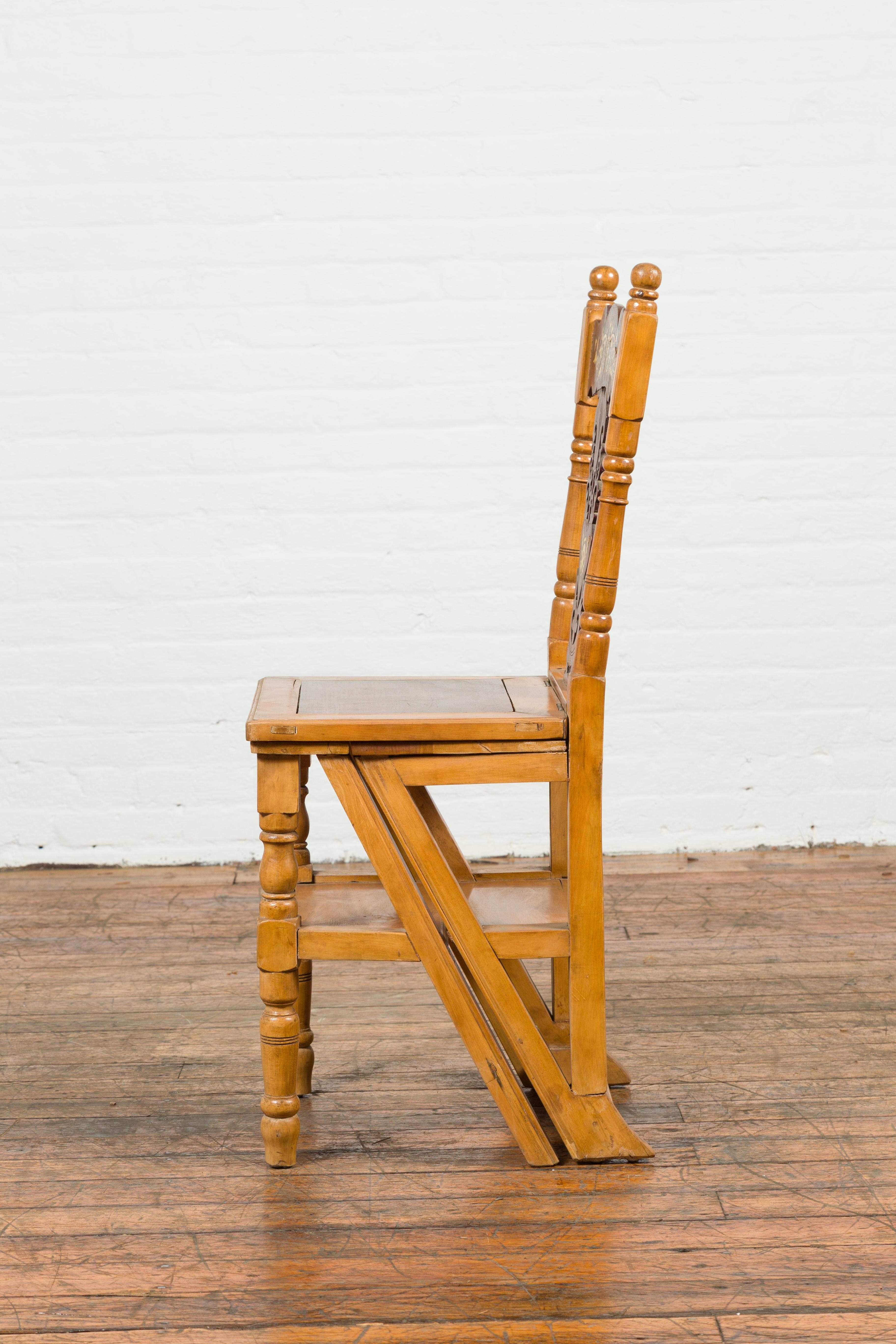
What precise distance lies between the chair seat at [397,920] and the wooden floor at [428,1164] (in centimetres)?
32

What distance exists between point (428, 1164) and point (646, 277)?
1248 millimetres

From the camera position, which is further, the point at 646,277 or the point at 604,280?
the point at 604,280

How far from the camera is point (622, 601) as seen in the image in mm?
3385

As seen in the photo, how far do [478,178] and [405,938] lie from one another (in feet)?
7.08

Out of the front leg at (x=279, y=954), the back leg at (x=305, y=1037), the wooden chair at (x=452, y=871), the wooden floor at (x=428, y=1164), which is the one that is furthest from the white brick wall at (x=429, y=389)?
the front leg at (x=279, y=954)

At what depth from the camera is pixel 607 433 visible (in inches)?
67.2

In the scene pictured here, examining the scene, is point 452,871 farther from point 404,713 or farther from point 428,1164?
point 428,1164

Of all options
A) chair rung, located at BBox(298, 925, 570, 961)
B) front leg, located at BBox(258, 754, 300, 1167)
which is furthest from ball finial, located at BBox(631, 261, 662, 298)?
chair rung, located at BBox(298, 925, 570, 961)

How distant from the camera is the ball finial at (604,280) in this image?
2033 mm

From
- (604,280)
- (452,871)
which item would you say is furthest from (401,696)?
(604,280)

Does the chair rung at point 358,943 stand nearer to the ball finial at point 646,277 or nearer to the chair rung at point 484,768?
the chair rung at point 484,768

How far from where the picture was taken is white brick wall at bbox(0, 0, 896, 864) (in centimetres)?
319

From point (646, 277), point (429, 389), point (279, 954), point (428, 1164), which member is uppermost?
point (646, 277)

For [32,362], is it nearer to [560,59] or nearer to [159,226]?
[159,226]
